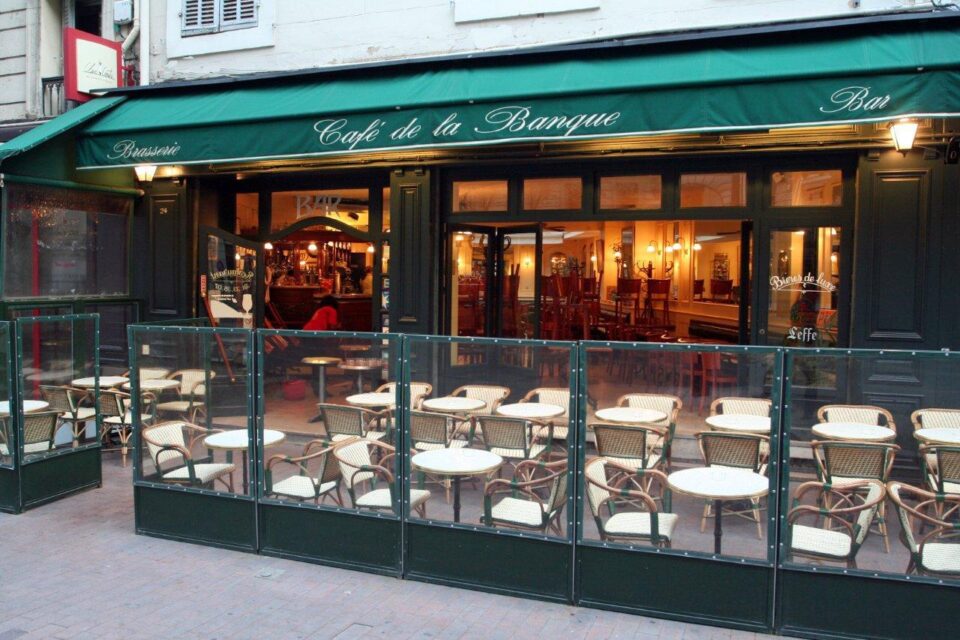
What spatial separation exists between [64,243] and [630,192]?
24.4ft

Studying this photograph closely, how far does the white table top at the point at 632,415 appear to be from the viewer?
6.43m

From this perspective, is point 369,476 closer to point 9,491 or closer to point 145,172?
point 9,491

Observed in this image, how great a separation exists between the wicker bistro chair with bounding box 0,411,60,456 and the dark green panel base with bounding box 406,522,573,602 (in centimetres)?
401

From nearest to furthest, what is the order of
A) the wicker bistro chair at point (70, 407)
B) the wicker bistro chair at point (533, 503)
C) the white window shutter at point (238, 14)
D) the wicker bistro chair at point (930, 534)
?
the wicker bistro chair at point (930, 534)
the wicker bistro chair at point (533, 503)
the wicker bistro chair at point (70, 407)
the white window shutter at point (238, 14)

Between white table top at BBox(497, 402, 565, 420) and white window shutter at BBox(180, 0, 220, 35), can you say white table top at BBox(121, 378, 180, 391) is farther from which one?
white window shutter at BBox(180, 0, 220, 35)

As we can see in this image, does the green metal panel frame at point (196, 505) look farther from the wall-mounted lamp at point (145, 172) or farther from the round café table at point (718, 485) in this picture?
the wall-mounted lamp at point (145, 172)

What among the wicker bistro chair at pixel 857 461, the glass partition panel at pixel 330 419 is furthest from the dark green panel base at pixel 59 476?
the wicker bistro chair at pixel 857 461

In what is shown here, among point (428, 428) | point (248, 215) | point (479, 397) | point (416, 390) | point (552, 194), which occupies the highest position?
point (552, 194)

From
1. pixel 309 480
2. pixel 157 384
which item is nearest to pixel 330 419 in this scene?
pixel 309 480

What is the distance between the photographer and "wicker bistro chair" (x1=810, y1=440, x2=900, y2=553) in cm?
541

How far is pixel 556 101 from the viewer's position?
8.04 meters

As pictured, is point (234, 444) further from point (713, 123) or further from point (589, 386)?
point (713, 123)

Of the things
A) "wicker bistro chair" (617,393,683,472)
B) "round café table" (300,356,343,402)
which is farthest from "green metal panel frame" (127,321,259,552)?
"wicker bistro chair" (617,393,683,472)

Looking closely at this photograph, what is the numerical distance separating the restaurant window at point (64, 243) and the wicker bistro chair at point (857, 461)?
9.43 metres
